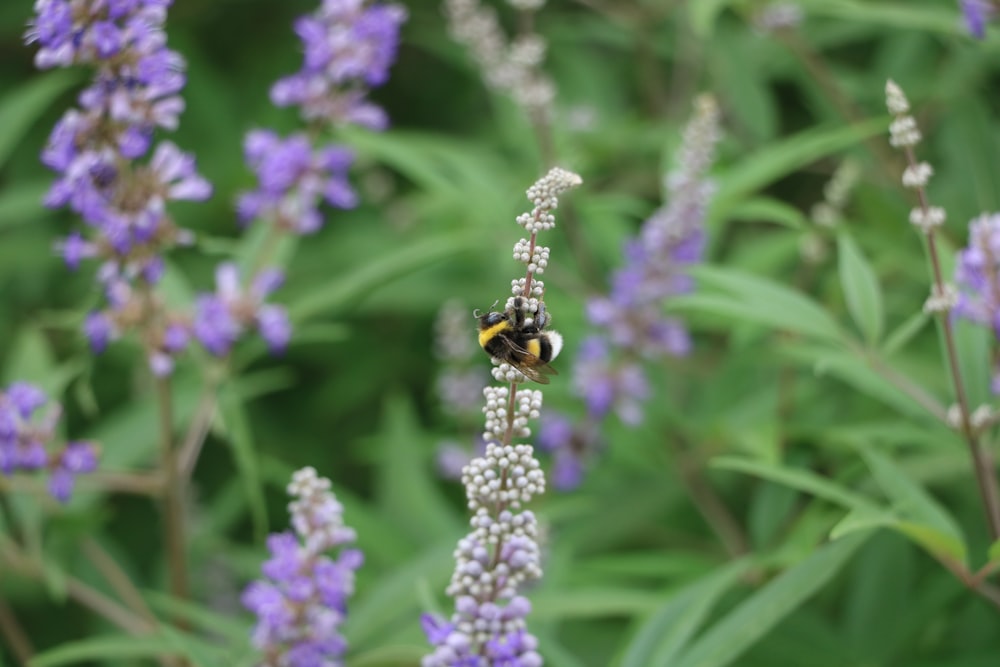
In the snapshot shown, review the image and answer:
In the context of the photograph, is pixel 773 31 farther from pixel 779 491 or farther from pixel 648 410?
pixel 779 491

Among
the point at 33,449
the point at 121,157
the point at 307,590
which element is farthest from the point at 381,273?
the point at 307,590

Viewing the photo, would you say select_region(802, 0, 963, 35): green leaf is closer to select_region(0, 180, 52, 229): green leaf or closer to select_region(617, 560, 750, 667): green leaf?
select_region(617, 560, 750, 667): green leaf

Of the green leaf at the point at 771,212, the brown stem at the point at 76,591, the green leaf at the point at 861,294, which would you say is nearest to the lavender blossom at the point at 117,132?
the brown stem at the point at 76,591

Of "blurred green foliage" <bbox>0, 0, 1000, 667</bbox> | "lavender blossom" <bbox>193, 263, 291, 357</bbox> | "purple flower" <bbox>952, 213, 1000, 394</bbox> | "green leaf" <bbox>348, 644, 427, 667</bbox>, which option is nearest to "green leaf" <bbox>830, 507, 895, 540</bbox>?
"blurred green foliage" <bbox>0, 0, 1000, 667</bbox>

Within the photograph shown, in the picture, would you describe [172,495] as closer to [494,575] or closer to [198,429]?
[198,429]

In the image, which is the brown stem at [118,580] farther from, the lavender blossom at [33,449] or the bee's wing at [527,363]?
the bee's wing at [527,363]

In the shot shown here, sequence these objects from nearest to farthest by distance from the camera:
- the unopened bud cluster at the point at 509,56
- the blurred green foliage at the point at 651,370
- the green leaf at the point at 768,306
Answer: the green leaf at the point at 768,306
the blurred green foliage at the point at 651,370
the unopened bud cluster at the point at 509,56

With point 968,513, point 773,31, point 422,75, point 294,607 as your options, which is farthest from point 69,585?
point 422,75
